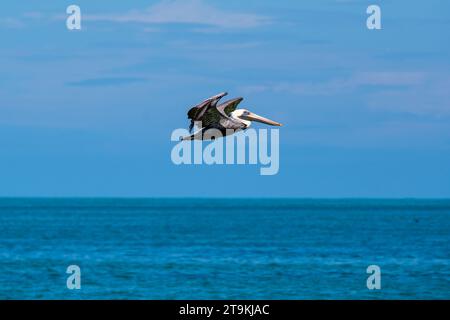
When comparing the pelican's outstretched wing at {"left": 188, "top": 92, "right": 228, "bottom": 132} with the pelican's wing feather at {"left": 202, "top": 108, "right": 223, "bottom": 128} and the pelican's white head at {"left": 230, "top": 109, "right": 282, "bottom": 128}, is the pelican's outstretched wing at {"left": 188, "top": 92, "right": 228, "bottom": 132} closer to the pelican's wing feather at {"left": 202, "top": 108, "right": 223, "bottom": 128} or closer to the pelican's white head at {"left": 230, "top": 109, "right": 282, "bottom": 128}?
the pelican's wing feather at {"left": 202, "top": 108, "right": 223, "bottom": 128}

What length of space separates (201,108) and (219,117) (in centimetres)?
38

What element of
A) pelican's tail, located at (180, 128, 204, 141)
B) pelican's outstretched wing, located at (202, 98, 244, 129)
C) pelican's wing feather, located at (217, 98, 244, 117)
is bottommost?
pelican's tail, located at (180, 128, 204, 141)

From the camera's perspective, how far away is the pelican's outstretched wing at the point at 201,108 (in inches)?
690

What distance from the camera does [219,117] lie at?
1766 centimetres

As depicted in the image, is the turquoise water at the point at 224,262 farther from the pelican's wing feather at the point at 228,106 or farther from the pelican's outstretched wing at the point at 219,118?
the pelican's outstretched wing at the point at 219,118

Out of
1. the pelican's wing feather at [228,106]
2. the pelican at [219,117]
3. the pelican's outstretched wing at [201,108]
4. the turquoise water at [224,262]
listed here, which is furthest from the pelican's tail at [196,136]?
the turquoise water at [224,262]

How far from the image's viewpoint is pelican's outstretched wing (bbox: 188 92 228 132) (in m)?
17.5

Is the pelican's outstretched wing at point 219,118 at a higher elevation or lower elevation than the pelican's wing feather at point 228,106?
lower

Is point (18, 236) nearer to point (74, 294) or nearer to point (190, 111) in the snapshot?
point (74, 294)

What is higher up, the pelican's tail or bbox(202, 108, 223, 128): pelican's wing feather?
bbox(202, 108, 223, 128): pelican's wing feather

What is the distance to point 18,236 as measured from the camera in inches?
4542

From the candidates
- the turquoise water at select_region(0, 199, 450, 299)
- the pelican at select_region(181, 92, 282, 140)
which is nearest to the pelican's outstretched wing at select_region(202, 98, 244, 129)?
the pelican at select_region(181, 92, 282, 140)

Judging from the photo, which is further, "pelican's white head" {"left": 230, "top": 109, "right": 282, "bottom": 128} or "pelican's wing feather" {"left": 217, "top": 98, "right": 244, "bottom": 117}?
"pelican's wing feather" {"left": 217, "top": 98, "right": 244, "bottom": 117}
